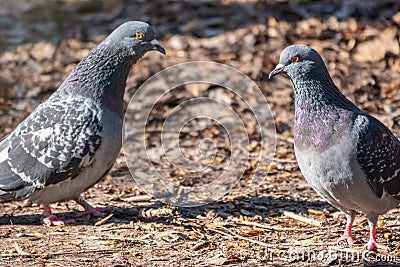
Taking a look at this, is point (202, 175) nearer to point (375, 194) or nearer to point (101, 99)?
point (101, 99)

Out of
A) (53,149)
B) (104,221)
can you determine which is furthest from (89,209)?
(53,149)

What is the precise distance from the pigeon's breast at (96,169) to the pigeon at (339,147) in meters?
1.69

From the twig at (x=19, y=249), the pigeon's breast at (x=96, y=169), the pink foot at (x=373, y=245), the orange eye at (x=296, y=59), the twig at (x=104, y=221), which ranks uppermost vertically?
the orange eye at (x=296, y=59)

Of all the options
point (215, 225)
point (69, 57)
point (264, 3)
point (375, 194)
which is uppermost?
point (264, 3)

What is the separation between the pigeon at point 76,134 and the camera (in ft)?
20.6

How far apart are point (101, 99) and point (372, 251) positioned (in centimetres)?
281

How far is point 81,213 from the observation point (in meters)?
6.66

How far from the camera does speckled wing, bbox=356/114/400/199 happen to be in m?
5.46

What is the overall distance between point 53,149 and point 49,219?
0.69m

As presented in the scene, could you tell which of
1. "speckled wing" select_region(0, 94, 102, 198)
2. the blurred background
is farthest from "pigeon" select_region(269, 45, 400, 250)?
the blurred background

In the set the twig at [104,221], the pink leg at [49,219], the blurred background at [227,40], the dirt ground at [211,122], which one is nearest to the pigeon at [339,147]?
the dirt ground at [211,122]

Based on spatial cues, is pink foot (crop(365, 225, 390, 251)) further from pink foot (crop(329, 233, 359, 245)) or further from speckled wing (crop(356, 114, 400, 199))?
speckled wing (crop(356, 114, 400, 199))

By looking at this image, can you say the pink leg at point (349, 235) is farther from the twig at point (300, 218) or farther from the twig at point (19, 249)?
the twig at point (19, 249)

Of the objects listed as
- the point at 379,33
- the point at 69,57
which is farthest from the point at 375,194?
the point at 69,57
